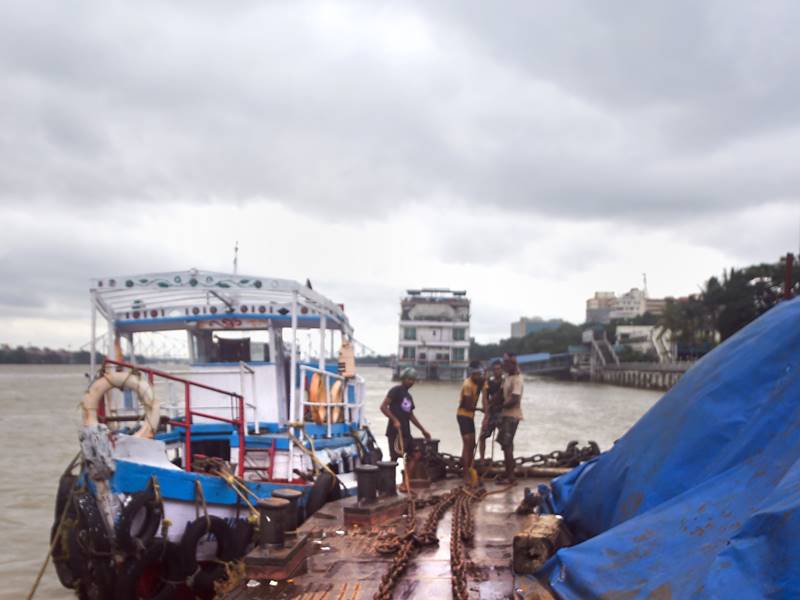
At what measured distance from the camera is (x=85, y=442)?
7422mm

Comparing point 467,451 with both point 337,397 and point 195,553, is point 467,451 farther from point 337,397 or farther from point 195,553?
point 195,553

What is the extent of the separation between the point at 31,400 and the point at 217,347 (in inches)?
1603

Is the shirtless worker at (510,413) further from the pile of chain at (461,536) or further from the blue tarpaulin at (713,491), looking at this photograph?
the blue tarpaulin at (713,491)

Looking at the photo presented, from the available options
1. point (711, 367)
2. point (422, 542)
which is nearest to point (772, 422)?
point (711, 367)

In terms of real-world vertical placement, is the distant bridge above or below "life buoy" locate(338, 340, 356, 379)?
below

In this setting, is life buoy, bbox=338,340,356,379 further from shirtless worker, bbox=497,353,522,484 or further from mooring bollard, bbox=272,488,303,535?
mooring bollard, bbox=272,488,303,535

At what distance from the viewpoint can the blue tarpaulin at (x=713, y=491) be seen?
2.90 m

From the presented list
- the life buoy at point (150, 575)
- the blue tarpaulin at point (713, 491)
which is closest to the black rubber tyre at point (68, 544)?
the life buoy at point (150, 575)

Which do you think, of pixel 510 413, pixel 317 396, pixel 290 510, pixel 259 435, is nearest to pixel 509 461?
pixel 510 413

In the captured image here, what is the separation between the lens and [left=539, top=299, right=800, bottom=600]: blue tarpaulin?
2.90m

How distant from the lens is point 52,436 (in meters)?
27.2

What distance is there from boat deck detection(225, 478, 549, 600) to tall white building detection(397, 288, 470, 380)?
5982cm

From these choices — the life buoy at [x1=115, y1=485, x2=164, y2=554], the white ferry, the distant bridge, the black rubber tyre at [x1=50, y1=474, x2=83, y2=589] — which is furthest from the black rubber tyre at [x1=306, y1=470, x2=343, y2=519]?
the distant bridge

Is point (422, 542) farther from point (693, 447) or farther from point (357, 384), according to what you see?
point (357, 384)
